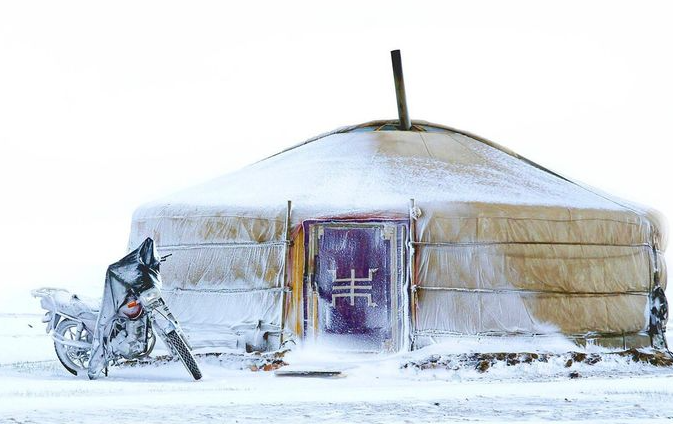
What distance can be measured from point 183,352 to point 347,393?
1463 millimetres

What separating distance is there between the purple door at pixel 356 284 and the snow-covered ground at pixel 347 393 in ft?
0.75

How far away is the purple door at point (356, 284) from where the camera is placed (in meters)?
10.6

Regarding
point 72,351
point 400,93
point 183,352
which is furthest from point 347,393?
point 400,93

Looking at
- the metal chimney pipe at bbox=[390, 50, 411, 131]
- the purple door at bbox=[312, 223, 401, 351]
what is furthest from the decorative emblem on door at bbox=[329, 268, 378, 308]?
the metal chimney pipe at bbox=[390, 50, 411, 131]

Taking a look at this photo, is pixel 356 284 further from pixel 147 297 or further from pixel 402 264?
pixel 147 297

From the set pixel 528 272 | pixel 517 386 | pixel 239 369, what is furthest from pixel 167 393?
pixel 528 272

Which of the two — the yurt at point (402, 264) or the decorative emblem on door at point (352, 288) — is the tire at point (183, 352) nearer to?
the yurt at point (402, 264)

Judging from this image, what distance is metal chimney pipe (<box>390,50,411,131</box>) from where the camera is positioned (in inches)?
499

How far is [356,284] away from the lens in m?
10.6

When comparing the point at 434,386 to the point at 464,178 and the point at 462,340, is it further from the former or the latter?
the point at 464,178

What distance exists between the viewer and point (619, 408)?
757 cm

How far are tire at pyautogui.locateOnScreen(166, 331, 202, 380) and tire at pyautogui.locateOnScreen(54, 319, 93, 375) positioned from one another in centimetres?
68

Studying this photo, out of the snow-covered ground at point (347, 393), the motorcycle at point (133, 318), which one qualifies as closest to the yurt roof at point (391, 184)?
the snow-covered ground at point (347, 393)

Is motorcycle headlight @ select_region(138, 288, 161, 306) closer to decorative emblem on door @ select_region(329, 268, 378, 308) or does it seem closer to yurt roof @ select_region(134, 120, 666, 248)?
yurt roof @ select_region(134, 120, 666, 248)
